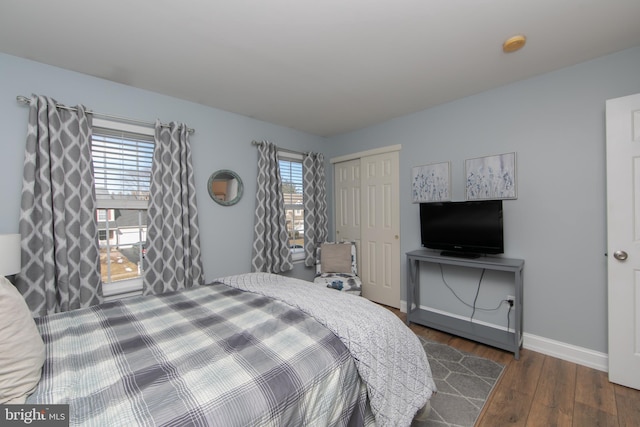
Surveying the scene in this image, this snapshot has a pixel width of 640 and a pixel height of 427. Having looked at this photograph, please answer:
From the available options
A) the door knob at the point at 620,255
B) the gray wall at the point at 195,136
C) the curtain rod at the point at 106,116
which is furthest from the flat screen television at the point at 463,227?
the curtain rod at the point at 106,116

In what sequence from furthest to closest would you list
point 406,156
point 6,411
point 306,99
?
point 406,156 → point 306,99 → point 6,411

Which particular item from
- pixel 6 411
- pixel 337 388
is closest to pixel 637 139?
pixel 337 388

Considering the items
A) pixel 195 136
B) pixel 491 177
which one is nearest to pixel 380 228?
pixel 491 177

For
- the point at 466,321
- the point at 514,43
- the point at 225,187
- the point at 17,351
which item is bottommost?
the point at 466,321

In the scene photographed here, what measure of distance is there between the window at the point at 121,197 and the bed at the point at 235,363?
0.89 m

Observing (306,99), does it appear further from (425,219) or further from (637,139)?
(637,139)

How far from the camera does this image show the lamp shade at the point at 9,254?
1490 millimetres

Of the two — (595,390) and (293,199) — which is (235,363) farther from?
(293,199)

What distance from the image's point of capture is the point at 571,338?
2174 millimetres

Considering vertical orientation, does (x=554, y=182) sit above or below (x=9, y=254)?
above

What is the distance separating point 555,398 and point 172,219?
10.7 ft

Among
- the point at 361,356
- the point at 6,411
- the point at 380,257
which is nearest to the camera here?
the point at 6,411

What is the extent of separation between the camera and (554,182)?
223cm

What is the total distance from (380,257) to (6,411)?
3225 mm
